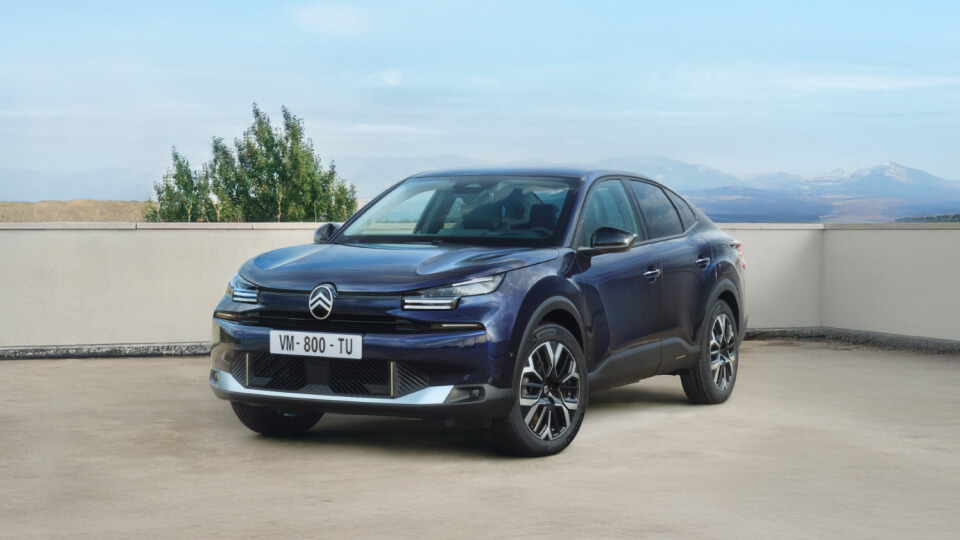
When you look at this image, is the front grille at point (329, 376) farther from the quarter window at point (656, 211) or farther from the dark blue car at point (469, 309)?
the quarter window at point (656, 211)

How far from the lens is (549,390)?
671cm

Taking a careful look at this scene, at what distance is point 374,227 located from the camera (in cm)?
771

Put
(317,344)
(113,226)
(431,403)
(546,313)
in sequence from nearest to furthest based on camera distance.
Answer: (431,403), (317,344), (546,313), (113,226)

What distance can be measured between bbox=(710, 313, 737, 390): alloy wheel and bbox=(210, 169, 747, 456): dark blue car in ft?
1.79

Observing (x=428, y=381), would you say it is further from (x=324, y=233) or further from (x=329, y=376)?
(x=324, y=233)

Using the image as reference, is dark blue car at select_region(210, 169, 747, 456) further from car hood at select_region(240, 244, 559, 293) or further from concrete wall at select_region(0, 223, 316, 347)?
concrete wall at select_region(0, 223, 316, 347)

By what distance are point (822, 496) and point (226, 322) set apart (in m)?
3.36

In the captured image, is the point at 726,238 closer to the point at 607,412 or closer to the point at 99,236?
the point at 607,412

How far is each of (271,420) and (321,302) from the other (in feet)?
4.15

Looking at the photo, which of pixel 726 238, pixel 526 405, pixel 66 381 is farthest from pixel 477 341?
pixel 66 381

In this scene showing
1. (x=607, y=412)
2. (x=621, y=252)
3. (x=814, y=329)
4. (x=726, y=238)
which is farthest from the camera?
(x=814, y=329)

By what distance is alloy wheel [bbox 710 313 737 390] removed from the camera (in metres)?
8.75

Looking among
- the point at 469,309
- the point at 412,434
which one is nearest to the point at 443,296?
the point at 469,309

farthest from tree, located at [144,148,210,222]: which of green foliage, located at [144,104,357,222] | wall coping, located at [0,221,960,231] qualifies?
wall coping, located at [0,221,960,231]
